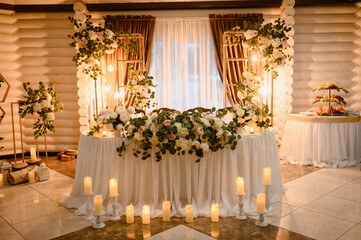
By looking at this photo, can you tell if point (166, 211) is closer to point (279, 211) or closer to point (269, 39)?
point (279, 211)

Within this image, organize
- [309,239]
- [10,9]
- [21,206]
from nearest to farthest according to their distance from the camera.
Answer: [309,239] → [21,206] → [10,9]

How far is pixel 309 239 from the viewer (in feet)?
11.2

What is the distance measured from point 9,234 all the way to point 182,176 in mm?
2063

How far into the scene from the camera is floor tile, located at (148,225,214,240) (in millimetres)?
3516

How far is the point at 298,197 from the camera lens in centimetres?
466

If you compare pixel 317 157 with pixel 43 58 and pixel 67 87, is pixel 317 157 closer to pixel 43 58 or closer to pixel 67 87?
pixel 67 87

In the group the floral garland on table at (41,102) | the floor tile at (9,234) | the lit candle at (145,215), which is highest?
the floral garland on table at (41,102)

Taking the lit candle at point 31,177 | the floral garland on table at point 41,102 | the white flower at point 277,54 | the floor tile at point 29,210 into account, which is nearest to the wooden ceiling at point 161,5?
the white flower at point 277,54

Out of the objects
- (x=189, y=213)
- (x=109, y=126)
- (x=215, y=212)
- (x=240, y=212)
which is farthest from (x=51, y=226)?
(x=240, y=212)

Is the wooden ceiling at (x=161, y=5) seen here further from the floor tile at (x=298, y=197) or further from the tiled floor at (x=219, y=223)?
the floor tile at (x=298, y=197)

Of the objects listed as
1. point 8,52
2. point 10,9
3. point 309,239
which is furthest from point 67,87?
point 309,239

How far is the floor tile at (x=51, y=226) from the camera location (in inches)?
145

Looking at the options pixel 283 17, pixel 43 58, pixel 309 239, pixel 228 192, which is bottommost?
pixel 309 239

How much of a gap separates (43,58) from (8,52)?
Answer: 754 mm
